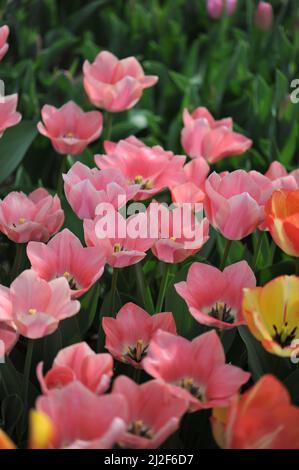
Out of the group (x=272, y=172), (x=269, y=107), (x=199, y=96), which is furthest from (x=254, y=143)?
(x=272, y=172)

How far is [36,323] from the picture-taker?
990 mm

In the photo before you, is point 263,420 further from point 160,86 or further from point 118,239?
point 160,86

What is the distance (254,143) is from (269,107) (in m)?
0.11

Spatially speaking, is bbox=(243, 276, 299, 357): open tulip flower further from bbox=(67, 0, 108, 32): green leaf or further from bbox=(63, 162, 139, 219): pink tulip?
bbox=(67, 0, 108, 32): green leaf

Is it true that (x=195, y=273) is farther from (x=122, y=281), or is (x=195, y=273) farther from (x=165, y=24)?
(x=165, y=24)

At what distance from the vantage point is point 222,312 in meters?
1.13

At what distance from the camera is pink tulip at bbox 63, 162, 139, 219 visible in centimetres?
122

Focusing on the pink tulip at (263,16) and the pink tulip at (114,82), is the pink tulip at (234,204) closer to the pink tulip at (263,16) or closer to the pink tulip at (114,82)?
the pink tulip at (114,82)

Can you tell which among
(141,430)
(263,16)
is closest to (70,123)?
(141,430)

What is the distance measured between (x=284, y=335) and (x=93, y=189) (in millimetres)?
360

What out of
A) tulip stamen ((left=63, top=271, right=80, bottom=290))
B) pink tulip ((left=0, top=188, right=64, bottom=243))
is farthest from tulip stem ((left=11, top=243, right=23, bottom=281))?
tulip stamen ((left=63, top=271, right=80, bottom=290))

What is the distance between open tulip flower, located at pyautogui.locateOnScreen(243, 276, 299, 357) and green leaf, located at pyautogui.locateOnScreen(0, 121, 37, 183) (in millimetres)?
809

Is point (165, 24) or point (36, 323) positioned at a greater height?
point (36, 323)

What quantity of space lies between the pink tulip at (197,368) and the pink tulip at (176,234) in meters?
0.20
